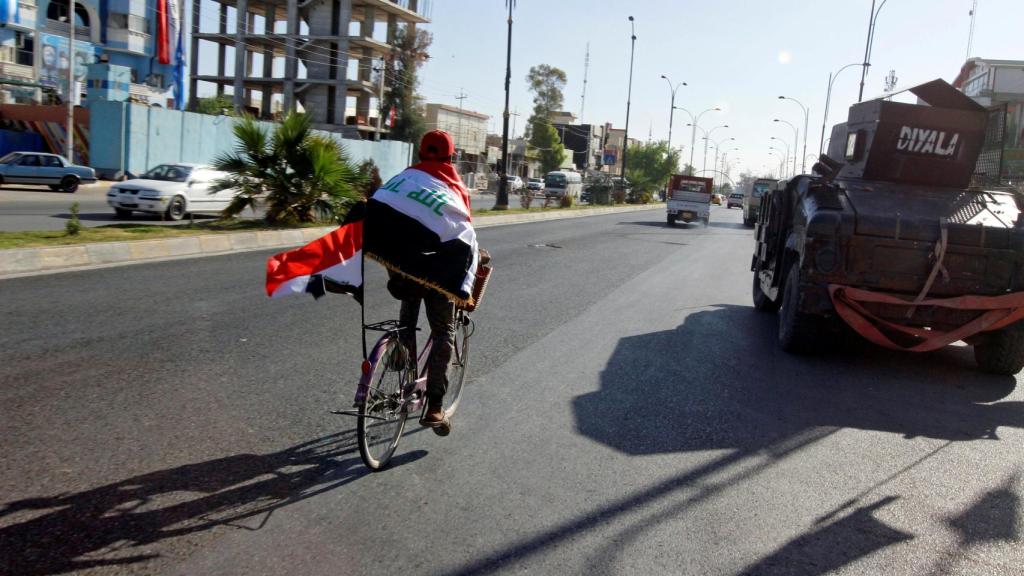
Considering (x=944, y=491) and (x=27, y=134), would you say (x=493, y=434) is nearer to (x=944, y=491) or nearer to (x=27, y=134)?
(x=944, y=491)

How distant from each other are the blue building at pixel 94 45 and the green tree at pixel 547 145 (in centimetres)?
4954

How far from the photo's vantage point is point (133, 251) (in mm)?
12945

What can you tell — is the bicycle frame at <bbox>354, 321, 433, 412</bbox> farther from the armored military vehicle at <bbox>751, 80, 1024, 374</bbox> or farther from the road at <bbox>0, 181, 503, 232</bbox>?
the road at <bbox>0, 181, 503, 232</bbox>

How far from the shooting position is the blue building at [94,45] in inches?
1742

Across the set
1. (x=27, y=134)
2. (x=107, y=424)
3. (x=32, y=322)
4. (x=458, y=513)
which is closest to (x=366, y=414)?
(x=458, y=513)

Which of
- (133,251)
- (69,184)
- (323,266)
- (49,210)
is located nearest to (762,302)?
(323,266)

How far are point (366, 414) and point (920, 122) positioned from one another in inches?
306

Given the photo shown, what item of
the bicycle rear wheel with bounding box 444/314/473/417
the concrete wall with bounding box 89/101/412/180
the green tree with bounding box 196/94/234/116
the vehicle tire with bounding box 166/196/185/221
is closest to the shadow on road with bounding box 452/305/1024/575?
the bicycle rear wheel with bounding box 444/314/473/417

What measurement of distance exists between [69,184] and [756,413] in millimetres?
27831

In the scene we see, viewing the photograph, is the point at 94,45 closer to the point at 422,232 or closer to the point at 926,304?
the point at 926,304

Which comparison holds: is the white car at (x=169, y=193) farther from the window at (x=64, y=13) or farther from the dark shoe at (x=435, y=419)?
the window at (x=64, y=13)

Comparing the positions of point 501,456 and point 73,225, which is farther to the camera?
point 73,225

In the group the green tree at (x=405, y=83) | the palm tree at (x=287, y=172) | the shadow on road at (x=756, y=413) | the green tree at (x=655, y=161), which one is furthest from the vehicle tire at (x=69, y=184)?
the green tree at (x=655, y=161)

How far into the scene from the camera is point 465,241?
4.48 m
